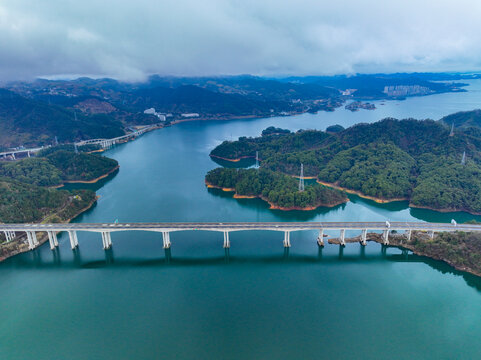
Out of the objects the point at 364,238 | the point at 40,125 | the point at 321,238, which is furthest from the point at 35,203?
the point at 40,125

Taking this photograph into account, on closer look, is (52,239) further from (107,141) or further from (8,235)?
(107,141)

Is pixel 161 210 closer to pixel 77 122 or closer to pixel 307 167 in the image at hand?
pixel 307 167

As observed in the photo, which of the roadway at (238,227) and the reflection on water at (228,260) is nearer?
the reflection on water at (228,260)

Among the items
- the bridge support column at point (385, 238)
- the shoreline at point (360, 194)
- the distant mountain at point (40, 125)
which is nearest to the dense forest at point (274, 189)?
the shoreline at point (360, 194)

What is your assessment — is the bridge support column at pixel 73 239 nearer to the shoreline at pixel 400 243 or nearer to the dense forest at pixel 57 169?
the dense forest at pixel 57 169

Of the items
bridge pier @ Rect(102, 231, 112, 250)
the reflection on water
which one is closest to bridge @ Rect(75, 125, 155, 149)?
the reflection on water

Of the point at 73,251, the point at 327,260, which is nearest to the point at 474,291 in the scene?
the point at 327,260
